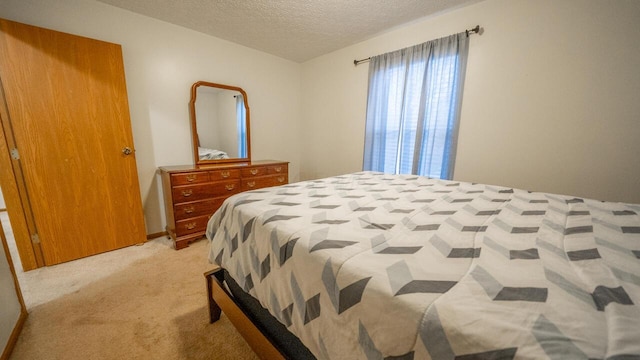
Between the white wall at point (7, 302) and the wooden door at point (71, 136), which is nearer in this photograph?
the white wall at point (7, 302)

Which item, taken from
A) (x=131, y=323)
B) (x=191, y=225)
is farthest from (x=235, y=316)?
(x=191, y=225)

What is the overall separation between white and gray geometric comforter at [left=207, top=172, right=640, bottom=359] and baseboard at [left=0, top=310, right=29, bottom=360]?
112cm

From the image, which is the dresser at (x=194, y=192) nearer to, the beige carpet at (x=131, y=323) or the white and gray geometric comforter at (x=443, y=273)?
the beige carpet at (x=131, y=323)

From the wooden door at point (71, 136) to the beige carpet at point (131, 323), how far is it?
1.46ft

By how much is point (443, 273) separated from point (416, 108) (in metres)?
2.34

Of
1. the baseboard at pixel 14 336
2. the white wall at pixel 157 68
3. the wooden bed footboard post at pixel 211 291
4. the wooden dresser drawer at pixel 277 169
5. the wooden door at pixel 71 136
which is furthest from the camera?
A: the wooden dresser drawer at pixel 277 169

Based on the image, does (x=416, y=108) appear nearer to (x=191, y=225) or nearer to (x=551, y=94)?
(x=551, y=94)

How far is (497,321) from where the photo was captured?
48 cm

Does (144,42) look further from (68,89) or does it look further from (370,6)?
(370,6)

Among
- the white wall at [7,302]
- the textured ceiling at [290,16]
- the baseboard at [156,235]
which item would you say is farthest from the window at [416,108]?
the white wall at [7,302]

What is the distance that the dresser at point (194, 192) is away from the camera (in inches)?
92.7

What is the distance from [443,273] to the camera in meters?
0.65

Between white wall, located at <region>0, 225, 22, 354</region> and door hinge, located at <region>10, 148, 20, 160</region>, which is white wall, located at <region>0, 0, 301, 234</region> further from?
white wall, located at <region>0, 225, 22, 354</region>

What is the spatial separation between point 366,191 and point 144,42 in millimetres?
2745
